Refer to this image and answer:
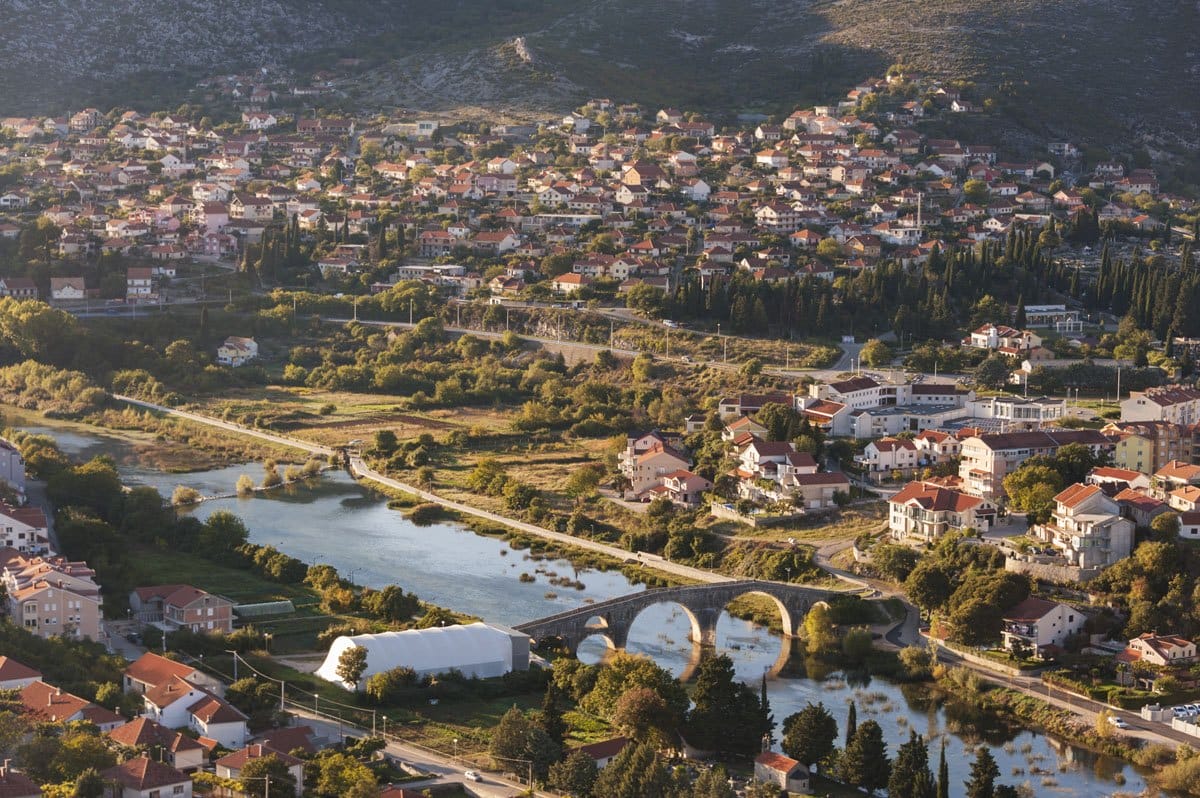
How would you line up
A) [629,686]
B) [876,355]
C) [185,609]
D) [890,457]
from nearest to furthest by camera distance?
[629,686]
[185,609]
[890,457]
[876,355]

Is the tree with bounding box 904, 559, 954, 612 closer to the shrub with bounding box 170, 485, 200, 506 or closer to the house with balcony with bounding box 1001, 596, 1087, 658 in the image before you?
the house with balcony with bounding box 1001, 596, 1087, 658

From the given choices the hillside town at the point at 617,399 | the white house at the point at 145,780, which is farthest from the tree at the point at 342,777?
the white house at the point at 145,780

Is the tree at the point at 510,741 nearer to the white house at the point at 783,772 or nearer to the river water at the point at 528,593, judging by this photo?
the white house at the point at 783,772

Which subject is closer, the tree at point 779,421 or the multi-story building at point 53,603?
the multi-story building at point 53,603

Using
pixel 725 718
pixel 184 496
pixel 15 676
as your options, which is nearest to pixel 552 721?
pixel 725 718

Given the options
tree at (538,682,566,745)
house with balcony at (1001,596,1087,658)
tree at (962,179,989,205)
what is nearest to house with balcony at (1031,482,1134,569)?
house with balcony at (1001,596,1087,658)

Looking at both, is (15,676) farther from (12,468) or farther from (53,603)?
(12,468)
